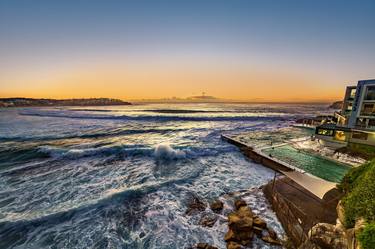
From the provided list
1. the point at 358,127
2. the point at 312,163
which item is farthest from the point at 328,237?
the point at 358,127

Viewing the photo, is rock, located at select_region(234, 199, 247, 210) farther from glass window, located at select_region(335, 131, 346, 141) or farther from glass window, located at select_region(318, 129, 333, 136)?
glass window, located at select_region(335, 131, 346, 141)

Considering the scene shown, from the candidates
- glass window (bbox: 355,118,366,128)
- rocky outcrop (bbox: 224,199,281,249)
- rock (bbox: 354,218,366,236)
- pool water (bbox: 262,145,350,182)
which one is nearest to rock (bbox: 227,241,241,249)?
rocky outcrop (bbox: 224,199,281,249)

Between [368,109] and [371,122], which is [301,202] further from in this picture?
[368,109]

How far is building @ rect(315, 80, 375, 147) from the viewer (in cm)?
2211

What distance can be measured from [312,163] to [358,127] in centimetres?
1406

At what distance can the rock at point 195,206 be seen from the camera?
10.3 metres

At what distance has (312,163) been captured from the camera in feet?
57.8

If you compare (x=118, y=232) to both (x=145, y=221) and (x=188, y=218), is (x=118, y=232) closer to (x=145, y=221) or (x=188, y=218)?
(x=145, y=221)

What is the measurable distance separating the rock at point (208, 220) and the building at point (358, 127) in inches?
950

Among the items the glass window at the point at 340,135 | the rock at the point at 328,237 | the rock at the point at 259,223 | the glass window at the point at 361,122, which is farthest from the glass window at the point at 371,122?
the rock at the point at 259,223

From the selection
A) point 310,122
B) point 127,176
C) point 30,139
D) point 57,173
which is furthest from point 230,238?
point 310,122

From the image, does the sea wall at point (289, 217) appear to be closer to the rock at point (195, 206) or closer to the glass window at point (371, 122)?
the rock at point (195, 206)

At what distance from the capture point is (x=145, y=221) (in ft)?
30.8

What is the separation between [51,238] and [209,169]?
12.6m
